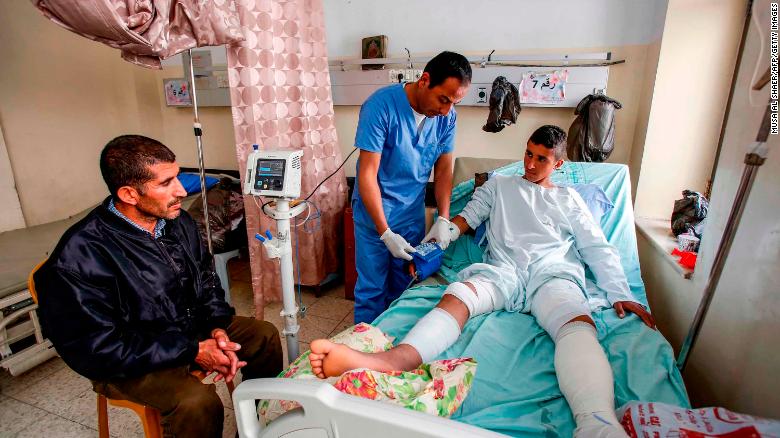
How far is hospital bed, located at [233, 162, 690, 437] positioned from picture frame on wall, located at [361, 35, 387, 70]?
1591 mm

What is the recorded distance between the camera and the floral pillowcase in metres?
0.90

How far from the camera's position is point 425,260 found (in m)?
1.67

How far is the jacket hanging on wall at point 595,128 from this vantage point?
Result: 2.16 metres

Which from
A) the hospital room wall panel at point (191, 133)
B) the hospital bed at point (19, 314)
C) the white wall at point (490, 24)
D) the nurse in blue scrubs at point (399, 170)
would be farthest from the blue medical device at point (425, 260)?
the hospital room wall panel at point (191, 133)

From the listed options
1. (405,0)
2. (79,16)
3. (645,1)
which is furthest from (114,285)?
(645,1)

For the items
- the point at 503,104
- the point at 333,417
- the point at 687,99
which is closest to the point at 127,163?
the point at 333,417

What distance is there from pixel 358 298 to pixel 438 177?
72cm

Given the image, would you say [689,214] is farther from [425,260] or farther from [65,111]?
[65,111]

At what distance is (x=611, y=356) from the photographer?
1.27 m

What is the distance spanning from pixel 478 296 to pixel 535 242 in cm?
42

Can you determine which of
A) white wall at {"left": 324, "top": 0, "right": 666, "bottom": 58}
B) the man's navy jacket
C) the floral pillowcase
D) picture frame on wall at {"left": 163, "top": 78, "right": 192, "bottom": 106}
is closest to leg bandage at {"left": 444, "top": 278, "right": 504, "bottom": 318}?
the floral pillowcase

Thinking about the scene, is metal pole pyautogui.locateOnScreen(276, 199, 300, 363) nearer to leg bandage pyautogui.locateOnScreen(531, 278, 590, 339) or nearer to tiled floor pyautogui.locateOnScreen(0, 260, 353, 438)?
tiled floor pyautogui.locateOnScreen(0, 260, 353, 438)

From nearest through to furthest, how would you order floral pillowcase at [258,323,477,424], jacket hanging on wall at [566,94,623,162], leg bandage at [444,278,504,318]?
1. floral pillowcase at [258,323,477,424]
2. leg bandage at [444,278,504,318]
3. jacket hanging on wall at [566,94,623,162]

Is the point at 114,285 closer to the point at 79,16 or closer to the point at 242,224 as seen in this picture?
the point at 79,16
